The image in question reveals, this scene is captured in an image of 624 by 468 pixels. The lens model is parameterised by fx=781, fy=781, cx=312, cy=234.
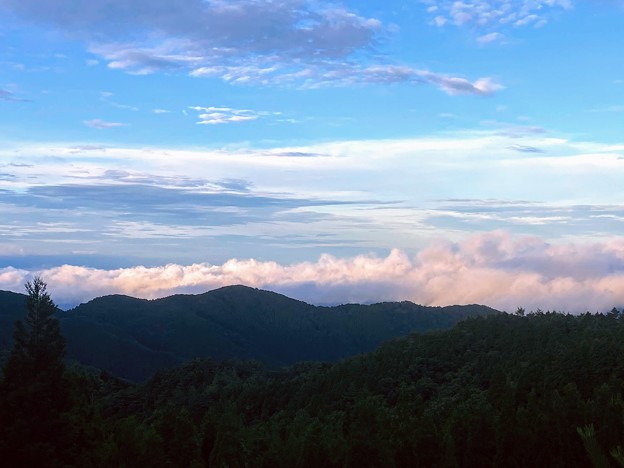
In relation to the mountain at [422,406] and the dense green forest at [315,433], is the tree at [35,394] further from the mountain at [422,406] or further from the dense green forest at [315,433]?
the mountain at [422,406]

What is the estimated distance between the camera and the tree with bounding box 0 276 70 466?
39.6 m

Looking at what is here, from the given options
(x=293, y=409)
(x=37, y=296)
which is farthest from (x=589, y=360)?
(x=37, y=296)

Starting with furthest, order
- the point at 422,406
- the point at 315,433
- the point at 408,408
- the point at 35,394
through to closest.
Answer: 1. the point at 422,406
2. the point at 408,408
3. the point at 315,433
4. the point at 35,394

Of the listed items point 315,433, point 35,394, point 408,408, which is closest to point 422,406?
point 408,408

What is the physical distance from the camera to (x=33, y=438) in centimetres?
4041

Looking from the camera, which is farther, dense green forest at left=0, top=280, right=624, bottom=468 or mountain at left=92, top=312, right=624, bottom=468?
mountain at left=92, top=312, right=624, bottom=468

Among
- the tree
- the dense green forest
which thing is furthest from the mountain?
the tree

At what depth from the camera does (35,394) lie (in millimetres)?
41500

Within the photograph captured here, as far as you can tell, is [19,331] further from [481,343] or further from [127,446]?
[481,343]

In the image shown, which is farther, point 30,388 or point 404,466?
point 404,466

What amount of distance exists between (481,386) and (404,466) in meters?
93.4

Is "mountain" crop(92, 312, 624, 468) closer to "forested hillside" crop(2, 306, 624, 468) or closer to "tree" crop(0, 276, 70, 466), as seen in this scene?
"forested hillside" crop(2, 306, 624, 468)

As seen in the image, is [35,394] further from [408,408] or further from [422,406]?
[422,406]

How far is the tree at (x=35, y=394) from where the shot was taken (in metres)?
39.6
